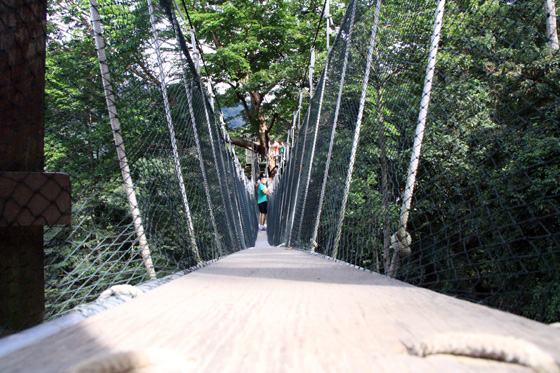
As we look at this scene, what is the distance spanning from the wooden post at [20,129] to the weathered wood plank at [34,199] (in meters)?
0.03

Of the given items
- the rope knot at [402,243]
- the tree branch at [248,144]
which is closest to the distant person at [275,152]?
the tree branch at [248,144]

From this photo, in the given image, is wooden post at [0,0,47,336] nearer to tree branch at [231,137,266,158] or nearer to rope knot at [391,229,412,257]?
rope knot at [391,229,412,257]

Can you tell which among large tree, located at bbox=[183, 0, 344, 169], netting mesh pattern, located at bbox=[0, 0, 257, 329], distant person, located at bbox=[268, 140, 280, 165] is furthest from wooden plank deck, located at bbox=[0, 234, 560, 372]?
distant person, located at bbox=[268, 140, 280, 165]

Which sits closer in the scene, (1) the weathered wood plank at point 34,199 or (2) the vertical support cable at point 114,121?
(1) the weathered wood plank at point 34,199

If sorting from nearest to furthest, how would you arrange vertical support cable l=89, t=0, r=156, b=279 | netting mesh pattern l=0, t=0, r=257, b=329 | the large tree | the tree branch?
vertical support cable l=89, t=0, r=156, b=279, netting mesh pattern l=0, t=0, r=257, b=329, the large tree, the tree branch

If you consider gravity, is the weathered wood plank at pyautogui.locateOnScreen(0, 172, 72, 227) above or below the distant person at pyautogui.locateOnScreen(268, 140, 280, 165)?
below

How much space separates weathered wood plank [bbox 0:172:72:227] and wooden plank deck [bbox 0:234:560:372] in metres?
0.35

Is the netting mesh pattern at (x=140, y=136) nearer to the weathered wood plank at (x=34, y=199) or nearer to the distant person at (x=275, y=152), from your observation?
the weathered wood plank at (x=34, y=199)

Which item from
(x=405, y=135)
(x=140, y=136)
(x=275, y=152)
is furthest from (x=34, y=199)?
(x=275, y=152)

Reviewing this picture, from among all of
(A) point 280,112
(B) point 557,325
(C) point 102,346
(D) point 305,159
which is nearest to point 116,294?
(C) point 102,346

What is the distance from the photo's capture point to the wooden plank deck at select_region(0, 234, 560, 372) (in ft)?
1.36

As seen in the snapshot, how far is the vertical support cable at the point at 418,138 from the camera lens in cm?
155

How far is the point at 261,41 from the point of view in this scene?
Result: 11586 millimetres

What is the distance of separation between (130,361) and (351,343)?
0.24 meters
